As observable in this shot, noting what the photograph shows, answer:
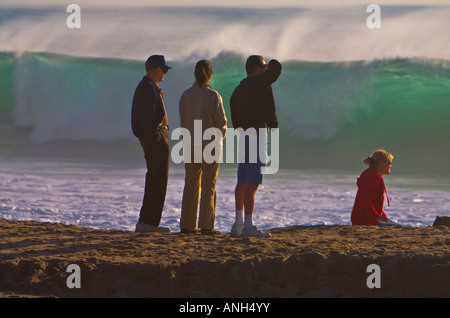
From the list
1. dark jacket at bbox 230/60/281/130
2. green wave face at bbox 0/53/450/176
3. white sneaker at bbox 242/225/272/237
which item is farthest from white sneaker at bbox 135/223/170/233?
green wave face at bbox 0/53/450/176

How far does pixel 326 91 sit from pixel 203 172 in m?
14.5

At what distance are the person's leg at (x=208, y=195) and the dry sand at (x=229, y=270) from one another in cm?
71

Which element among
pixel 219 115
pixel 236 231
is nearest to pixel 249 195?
pixel 236 231

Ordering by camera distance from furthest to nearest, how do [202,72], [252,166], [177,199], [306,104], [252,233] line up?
[306,104] < [177,199] < [202,72] < [252,233] < [252,166]

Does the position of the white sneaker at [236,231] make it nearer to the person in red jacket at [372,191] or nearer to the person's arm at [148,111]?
the person's arm at [148,111]

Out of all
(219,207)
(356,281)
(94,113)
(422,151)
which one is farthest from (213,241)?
(94,113)

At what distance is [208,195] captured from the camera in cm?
630

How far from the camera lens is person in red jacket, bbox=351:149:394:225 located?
699 cm

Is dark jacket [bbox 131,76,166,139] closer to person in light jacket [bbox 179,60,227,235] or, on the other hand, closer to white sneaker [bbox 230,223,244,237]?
person in light jacket [bbox 179,60,227,235]

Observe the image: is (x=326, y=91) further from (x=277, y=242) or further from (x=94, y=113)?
(x=277, y=242)

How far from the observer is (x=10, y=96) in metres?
23.4

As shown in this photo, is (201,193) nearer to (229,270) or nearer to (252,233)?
(252,233)

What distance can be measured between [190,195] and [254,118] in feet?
3.20

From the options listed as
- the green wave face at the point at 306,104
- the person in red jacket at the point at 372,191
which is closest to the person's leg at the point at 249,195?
the person in red jacket at the point at 372,191
